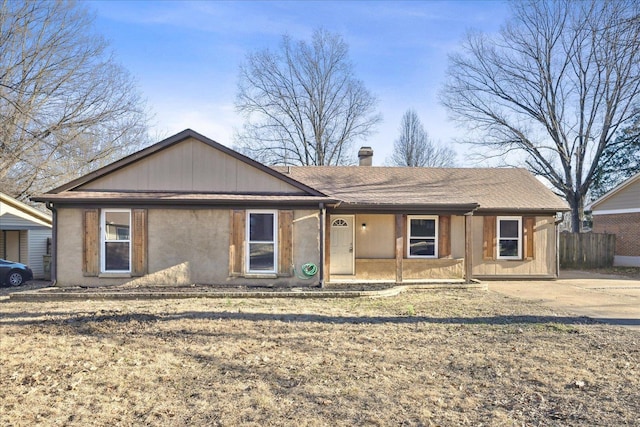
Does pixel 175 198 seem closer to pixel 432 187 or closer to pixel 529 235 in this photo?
pixel 432 187

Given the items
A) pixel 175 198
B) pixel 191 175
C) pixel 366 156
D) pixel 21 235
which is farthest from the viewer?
pixel 366 156

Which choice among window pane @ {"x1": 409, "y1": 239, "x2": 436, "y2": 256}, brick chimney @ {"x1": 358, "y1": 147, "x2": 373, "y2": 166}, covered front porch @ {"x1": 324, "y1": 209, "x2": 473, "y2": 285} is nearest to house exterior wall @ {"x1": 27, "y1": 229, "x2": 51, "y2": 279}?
covered front porch @ {"x1": 324, "y1": 209, "x2": 473, "y2": 285}

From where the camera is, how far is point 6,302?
10.8 metres

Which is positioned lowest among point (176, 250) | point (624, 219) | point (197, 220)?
point (176, 250)

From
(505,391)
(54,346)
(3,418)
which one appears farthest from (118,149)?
(505,391)

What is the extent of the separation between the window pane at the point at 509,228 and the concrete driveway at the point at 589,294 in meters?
1.68

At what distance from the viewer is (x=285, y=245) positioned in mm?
12414

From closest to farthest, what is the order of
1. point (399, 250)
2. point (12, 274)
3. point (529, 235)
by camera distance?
point (399, 250) < point (12, 274) < point (529, 235)

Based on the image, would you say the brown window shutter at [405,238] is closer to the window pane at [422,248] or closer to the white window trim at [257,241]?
the window pane at [422,248]

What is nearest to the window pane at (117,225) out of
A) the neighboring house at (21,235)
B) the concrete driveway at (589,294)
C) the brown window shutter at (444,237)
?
the neighboring house at (21,235)

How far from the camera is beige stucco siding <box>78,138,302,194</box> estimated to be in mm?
12422

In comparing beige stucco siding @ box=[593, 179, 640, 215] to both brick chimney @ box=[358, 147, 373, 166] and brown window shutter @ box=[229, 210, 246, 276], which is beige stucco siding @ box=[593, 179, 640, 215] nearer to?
brick chimney @ box=[358, 147, 373, 166]

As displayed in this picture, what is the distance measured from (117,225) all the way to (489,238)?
39.3 ft

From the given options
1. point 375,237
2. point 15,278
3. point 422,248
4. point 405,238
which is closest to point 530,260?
point 422,248
